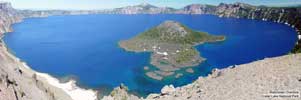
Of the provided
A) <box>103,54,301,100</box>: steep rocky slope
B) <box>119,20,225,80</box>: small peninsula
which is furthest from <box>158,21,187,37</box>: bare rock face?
<box>103,54,301,100</box>: steep rocky slope

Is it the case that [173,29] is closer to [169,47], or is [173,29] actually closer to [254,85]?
[169,47]

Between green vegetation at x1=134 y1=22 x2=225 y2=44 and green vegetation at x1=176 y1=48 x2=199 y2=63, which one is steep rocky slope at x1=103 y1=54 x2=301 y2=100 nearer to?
green vegetation at x1=176 y1=48 x2=199 y2=63

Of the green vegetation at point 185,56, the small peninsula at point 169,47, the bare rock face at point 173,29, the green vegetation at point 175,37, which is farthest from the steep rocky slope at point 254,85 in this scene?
the bare rock face at point 173,29

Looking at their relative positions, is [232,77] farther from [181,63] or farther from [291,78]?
[181,63]

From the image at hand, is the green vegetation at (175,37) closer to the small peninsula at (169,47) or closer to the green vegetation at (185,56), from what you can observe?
the small peninsula at (169,47)

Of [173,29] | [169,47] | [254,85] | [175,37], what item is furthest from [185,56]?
[254,85]

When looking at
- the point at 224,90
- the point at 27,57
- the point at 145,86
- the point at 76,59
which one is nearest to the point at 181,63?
the point at 145,86
